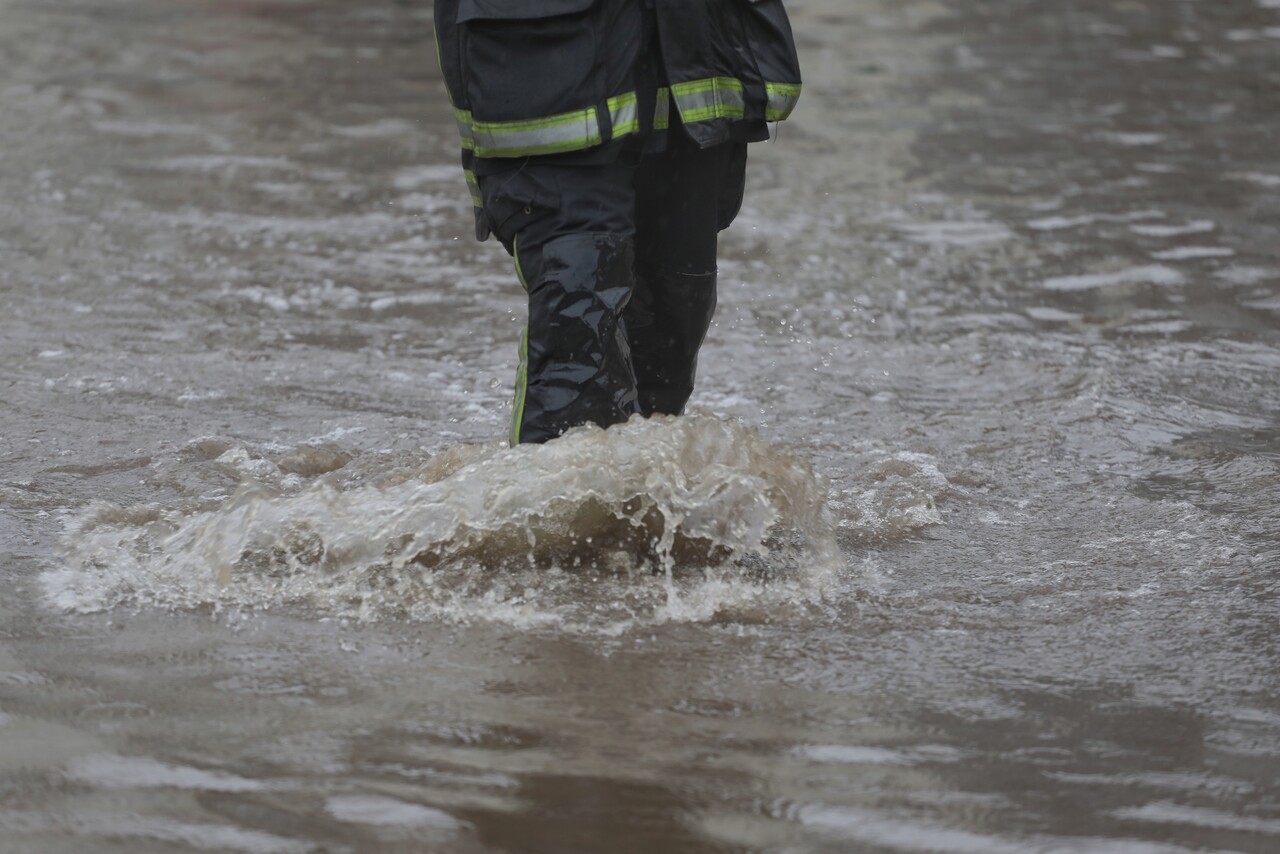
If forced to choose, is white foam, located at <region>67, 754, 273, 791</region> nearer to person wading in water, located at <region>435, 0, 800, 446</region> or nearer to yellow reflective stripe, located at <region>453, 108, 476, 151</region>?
person wading in water, located at <region>435, 0, 800, 446</region>

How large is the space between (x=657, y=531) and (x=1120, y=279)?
3.35m

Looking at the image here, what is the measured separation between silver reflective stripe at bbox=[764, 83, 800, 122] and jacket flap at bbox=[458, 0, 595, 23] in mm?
509

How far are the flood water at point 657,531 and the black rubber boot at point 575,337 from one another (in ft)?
0.39

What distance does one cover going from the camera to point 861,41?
1283 centimetres

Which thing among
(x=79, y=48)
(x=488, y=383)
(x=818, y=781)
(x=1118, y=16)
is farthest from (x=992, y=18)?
(x=818, y=781)

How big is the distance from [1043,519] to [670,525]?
988mm

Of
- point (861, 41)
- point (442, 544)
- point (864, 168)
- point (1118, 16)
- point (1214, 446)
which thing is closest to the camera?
point (442, 544)

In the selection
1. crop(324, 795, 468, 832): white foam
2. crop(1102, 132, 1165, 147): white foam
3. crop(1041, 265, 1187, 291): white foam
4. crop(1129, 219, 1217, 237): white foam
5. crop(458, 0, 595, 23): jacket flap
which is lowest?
crop(1041, 265, 1187, 291): white foam

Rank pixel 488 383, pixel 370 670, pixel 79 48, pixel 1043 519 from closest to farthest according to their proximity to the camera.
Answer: pixel 370 670 < pixel 1043 519 < pixel 488 383 < pixel 79 48

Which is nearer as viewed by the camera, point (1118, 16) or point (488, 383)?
point (488, 383)

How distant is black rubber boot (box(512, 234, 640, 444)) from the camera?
11.4 ft

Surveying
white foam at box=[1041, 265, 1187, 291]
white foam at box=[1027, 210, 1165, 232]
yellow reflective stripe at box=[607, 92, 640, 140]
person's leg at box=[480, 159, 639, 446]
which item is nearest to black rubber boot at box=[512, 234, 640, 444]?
person's leg at box=[480, 159, 639, 446]

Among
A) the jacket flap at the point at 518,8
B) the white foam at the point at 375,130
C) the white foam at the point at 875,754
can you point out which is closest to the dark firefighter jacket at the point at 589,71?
the jacket flap at the point at 518,8

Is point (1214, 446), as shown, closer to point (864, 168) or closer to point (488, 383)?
point (488, 383)
